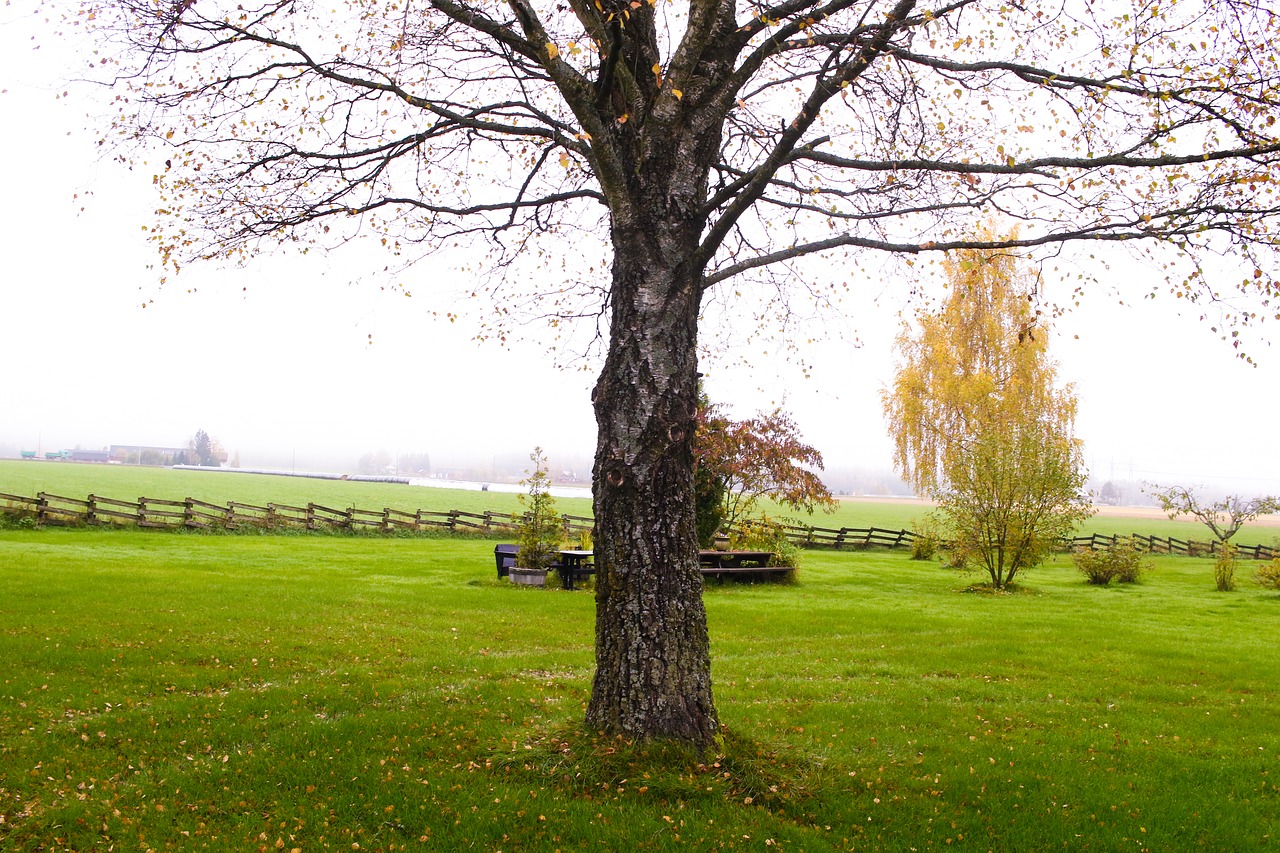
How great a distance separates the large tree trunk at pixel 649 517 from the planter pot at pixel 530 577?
11929 mm

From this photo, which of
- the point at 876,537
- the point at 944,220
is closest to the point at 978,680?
the point at 944,220

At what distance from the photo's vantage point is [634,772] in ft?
17.3

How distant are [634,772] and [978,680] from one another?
237 inches

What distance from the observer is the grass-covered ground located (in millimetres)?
4824

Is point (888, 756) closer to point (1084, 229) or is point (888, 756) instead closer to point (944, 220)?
point (1084, 229)

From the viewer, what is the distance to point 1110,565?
972 inches

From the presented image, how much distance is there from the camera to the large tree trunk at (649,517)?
5.52 meters

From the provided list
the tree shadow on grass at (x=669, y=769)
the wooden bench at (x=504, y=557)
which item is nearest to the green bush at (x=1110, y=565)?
the wooden bench at (x=504, y=557)

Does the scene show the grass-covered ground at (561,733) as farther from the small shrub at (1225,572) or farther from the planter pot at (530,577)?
the small shrub at (1225,572)

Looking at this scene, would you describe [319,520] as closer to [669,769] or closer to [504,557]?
[504,557]

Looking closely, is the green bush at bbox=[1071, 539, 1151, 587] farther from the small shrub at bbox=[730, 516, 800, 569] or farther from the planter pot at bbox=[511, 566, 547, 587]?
the planter pot at bbox=[511, 566, 547, 587]

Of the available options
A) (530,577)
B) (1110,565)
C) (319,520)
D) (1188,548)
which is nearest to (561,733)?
(530,577)

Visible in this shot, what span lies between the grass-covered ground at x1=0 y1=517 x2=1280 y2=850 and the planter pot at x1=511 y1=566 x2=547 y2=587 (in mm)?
3239

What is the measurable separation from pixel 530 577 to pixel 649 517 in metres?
12.6
